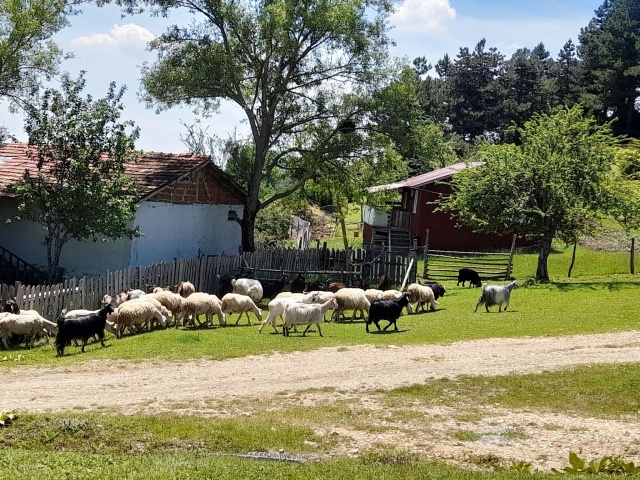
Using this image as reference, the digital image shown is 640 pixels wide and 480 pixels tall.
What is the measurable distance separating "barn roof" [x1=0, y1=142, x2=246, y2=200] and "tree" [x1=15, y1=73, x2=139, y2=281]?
2707 millimetres

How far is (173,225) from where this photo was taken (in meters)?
32.1

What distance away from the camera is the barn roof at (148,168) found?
29500mm

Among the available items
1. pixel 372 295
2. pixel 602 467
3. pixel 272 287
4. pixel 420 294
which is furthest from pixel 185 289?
pixel 602 467

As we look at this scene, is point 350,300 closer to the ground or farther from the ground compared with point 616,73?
closer to the ground

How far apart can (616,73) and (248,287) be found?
55.1 meters

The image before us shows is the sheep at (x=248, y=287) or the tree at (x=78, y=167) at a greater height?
the tree at (x=78, y=167)

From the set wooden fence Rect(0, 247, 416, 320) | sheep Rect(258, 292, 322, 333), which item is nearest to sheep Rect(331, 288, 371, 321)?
sheep Rect(258, 292, 322, 333)

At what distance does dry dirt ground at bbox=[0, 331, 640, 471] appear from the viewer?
1148 centimetres

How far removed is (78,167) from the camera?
2488 cm

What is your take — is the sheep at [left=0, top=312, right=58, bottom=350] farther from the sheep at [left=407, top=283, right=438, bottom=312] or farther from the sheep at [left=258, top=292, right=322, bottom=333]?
the sheep at [left=407, top=283, right=438, bottom=312]

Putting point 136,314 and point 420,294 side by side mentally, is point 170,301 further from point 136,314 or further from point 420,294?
point 420,294

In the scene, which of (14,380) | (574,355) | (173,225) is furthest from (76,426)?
(173,225)

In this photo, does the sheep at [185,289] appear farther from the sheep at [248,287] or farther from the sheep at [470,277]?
the sheep at [470,277]

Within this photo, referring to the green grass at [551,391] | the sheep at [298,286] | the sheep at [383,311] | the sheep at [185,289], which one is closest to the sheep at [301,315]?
the sheep at [383,311]
